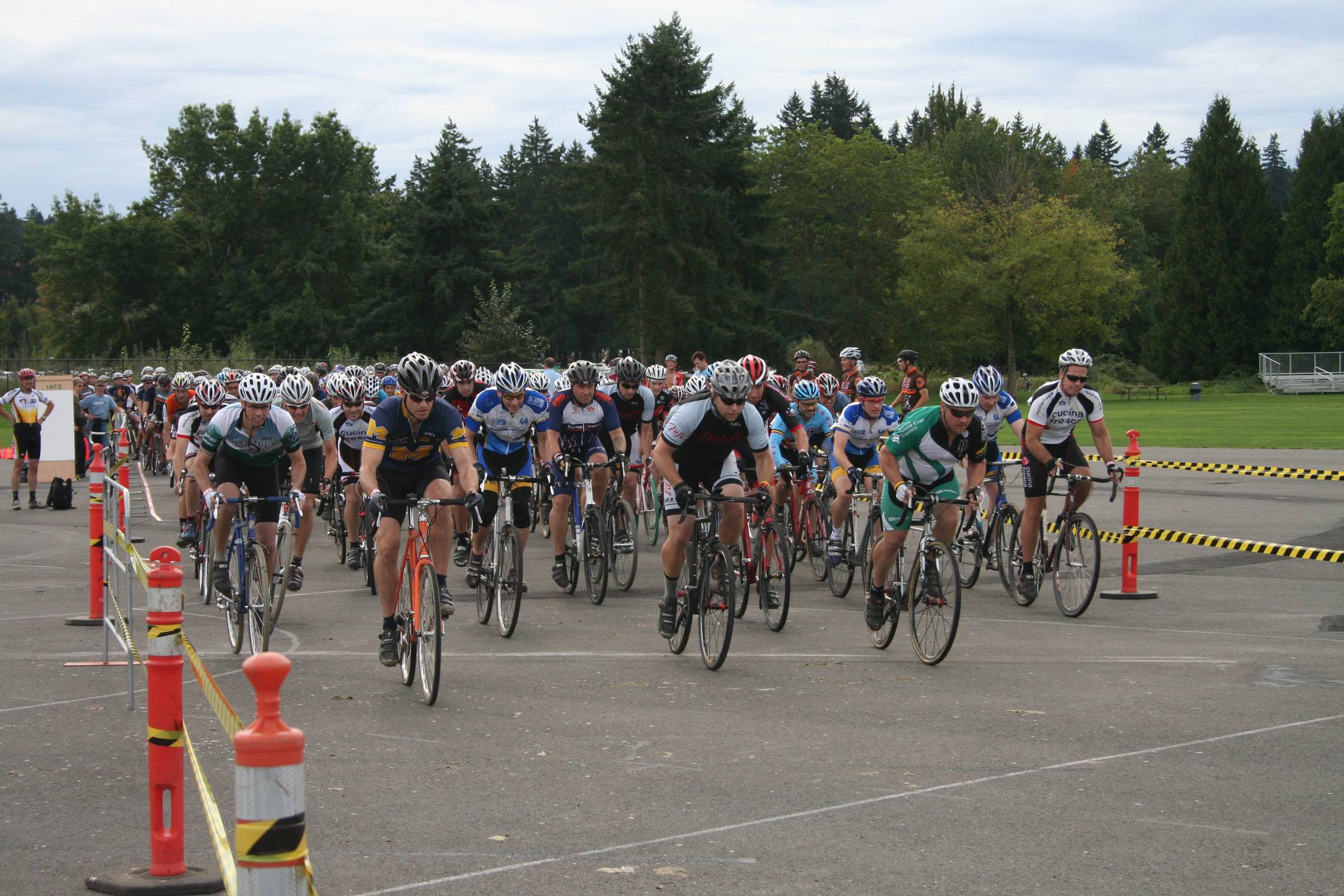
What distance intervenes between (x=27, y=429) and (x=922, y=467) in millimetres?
18436

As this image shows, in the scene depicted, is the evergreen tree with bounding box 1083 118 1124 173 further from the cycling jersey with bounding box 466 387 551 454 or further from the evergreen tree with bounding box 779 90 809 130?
the cycling jersey with bounding box 466 387 551 454

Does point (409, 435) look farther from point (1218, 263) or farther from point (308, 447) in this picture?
point (1218, 263)

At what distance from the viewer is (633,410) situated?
14703 mm

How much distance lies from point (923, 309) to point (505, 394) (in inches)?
2800

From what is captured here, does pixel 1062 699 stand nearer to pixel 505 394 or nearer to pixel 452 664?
pixel 452 664

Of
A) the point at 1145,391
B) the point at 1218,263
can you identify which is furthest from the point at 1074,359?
the point at 1218,263

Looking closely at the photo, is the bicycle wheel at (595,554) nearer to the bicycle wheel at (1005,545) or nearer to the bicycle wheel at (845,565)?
the bicycle wheel at (845,565)

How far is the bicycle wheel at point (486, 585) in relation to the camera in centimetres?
1146

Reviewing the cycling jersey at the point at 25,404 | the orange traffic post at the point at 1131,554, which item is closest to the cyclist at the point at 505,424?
the orange traffic post at the point at 1131,554

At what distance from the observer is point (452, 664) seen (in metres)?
9.74

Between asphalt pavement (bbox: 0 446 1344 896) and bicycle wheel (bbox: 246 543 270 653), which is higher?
bicycle wheel (bbox: 246 543 270 653)

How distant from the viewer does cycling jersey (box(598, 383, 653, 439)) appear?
14.7 m

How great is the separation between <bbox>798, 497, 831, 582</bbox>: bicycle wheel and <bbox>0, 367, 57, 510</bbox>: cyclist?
14.8m

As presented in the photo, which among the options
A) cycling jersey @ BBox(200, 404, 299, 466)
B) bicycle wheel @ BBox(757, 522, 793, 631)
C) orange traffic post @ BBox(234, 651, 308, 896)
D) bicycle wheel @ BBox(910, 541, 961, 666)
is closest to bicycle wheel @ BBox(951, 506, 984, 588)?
bicycle wheel @ BBox(757, 522, 793, 631)
